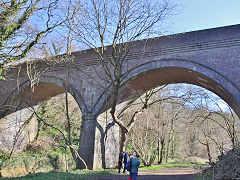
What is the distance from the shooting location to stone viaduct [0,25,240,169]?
8.49 meters

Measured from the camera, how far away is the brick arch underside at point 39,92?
11633 mm

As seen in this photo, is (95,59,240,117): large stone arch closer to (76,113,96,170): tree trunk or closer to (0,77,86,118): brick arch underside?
(76,113,96,170): tree trunk

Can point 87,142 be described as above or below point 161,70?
below

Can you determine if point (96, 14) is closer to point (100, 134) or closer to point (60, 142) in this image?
point (100, 134)

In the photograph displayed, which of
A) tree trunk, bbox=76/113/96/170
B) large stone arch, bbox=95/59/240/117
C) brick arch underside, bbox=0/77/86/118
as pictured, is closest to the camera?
large stone arch, bbox=95/59/240/117

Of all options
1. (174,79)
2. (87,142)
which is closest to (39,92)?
(87,142)

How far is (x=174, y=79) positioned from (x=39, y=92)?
304 inches

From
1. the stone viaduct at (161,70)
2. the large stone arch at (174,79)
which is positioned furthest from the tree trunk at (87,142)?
the large stone arch at (174,79)

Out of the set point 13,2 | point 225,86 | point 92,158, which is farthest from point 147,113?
point 13,2

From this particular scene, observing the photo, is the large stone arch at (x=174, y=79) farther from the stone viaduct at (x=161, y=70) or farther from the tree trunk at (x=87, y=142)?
the tree trunk at (x=87, y=142)

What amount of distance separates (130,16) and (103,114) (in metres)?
4.96

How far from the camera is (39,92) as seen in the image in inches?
543

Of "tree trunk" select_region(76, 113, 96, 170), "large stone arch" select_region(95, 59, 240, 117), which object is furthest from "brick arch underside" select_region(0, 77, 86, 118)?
"large stone arch" select_region(95, 59, 240, 117)

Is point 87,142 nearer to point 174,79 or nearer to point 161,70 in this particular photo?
point 161,70
